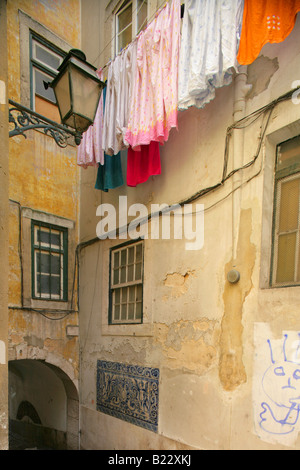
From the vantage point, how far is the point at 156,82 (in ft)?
13.8

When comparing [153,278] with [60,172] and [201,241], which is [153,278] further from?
[60,172]

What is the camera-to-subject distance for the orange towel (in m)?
2.99

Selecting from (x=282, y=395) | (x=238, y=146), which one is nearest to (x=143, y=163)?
(x=238, y=146)

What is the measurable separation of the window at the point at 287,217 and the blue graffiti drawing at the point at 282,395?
69 cm

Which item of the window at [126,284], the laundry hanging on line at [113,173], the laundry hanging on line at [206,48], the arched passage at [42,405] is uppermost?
the laundry hanging on line at [206,48]

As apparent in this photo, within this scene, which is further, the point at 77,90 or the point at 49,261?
the point at 49,261

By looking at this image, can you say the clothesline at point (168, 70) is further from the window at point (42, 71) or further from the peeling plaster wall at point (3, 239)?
the peeling plaster wall at point (3, 239)

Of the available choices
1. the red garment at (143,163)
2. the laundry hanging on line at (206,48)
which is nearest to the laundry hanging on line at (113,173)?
the red garment at (143,163)

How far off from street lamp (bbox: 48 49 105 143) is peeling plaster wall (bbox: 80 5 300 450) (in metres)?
1.72

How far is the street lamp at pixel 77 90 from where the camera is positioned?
3012 mm

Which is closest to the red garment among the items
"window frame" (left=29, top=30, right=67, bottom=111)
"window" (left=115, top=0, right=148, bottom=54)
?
"window" (left=115, top=0, right=148, bottom=54)

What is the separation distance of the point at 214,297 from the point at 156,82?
9.90ft

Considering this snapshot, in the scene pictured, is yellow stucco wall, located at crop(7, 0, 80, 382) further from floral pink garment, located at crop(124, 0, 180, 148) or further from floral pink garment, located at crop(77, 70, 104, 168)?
floral pink garment, located at crop(124, 0, 180, 148)

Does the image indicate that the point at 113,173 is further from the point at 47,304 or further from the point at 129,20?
the point at 129,20
